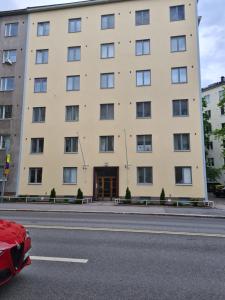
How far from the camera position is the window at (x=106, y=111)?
93.9ft

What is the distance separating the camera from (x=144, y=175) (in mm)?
27172

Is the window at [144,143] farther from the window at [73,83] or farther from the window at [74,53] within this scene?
the window at [74,53]

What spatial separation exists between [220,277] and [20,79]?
30.3m

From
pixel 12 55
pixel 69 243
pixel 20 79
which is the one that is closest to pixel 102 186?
pixel 20 79

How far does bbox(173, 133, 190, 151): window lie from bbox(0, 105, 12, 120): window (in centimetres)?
1795

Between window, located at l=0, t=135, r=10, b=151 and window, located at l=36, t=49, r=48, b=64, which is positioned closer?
window, located at l=0, t=135, r=10, b=151

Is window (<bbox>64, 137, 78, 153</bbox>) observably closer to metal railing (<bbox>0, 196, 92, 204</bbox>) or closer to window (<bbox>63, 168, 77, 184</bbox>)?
window (<bbox>63, 168, 77, 184</bbox>)

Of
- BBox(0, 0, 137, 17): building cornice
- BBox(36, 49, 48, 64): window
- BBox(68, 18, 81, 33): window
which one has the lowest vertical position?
BBox(36, 49, 48, 64): window

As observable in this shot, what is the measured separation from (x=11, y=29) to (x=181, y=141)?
2364 cm

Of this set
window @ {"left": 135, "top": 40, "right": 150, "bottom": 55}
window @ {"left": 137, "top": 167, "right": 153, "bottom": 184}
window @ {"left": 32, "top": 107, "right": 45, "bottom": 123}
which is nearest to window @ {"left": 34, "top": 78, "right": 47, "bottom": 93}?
window @ {"left": 32, "top": 107, "right": 45, "bottom": 123}

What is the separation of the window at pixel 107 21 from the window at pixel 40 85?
882cm

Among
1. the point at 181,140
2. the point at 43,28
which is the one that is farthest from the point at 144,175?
the point at 43,28

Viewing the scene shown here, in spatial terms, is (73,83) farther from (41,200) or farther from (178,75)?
(41,200)

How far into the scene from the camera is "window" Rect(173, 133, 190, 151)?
26.9 metres
